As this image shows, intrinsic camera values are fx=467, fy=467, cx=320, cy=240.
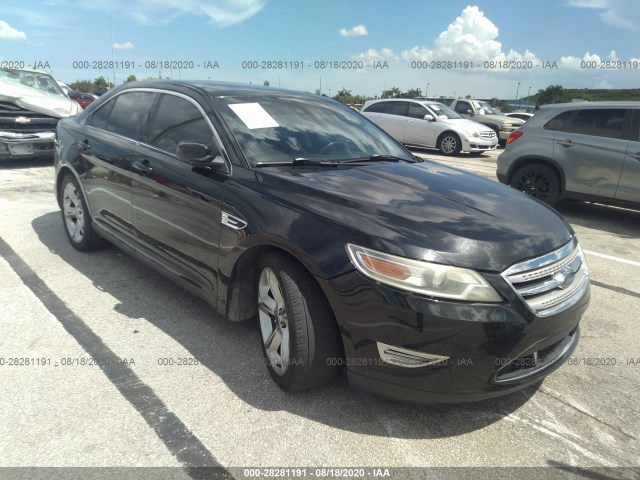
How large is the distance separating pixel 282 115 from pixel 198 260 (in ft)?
3.88

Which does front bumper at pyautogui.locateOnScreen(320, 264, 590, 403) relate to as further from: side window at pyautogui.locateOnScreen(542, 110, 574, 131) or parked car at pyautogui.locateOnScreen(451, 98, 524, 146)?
parked car at pyautogui.locateOnScreen(451, 98, 524, 146)

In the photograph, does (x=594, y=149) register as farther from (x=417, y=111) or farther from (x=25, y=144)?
(x=25, y=144)

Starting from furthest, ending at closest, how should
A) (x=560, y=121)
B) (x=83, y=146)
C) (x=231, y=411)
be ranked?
(x=560, y=121)
(x=83, y=146)
(x=231, y=411)

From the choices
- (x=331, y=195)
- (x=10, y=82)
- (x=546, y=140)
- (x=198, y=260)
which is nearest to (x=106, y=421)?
(x=198, y=260)

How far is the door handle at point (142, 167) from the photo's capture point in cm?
346

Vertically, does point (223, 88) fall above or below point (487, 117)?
below

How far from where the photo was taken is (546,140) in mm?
6988

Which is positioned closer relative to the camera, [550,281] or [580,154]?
[550,281]

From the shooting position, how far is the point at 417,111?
47.8 ft

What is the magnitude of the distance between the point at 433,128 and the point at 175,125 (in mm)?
11871

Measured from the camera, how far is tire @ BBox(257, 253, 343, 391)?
232 centimetres

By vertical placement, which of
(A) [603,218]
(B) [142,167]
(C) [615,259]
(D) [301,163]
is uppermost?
(D) [301,163]

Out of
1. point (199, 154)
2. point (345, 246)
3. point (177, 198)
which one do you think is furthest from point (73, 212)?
point (345, 246)

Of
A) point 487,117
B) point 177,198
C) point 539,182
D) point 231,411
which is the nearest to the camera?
point 231,411
